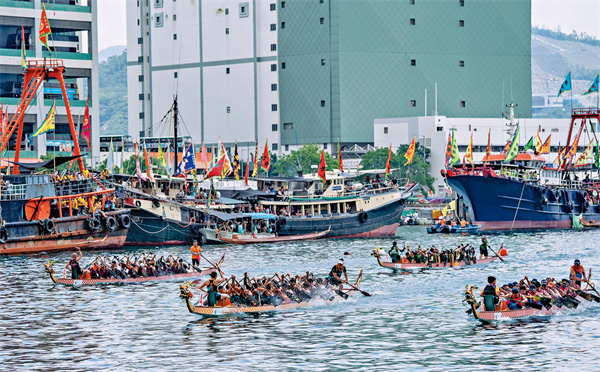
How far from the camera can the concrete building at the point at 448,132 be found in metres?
163

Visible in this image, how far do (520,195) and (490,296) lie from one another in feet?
197

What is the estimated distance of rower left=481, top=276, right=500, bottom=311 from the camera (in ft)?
142

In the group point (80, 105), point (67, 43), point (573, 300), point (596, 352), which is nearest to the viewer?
point (596, 352)

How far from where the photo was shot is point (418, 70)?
587 feet

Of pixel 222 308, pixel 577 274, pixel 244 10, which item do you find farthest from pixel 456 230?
pixel 244 10

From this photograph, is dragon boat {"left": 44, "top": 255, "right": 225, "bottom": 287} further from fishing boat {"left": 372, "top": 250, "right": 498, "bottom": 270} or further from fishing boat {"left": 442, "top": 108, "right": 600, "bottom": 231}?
fishing boat {"left": 442, "top": 108, "right": 600, "bottom": 231}

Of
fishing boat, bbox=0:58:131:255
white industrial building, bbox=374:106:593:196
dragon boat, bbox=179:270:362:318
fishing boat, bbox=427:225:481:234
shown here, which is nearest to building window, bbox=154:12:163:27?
white industrial building, bbox=374:106:593:196

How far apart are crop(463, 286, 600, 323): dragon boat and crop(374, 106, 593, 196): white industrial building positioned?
11416cm

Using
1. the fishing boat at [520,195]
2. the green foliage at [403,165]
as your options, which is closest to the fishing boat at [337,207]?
the fishing boat at [520,195]

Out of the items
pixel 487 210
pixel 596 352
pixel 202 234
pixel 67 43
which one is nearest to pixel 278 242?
A: pixel 202 234

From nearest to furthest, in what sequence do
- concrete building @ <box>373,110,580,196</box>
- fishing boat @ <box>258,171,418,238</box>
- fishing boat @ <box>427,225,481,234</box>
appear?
1. fishing boat @ <box>258,171,418,238</box>
2. fishing boat @ <box>427,225,481,234</box>
3. concrete building @ <box>373,110,580,196</box>

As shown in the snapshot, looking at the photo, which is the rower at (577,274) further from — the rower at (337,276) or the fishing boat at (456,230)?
the fishing boat at (456,230)

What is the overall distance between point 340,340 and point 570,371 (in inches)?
376

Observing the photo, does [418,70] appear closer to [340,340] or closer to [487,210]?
[487,210]
